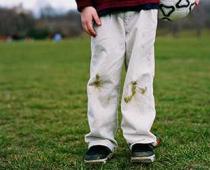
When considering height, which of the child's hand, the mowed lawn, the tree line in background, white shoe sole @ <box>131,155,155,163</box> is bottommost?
the tree line in background

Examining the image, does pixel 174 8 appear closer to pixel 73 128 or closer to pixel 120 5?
pixel 120 5


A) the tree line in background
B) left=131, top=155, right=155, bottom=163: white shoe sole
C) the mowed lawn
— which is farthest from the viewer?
the tree line in background

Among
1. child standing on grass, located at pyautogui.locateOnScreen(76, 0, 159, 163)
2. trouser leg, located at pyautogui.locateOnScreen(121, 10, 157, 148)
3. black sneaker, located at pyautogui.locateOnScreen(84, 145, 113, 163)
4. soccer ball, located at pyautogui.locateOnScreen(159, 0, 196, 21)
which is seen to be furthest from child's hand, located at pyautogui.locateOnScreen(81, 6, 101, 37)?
black sneaker, located at pyautogui.locateOnScreen(84, 145, 113, 163)

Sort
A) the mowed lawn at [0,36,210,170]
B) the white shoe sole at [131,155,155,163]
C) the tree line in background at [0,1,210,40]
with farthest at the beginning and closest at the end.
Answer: the tree line in background at [0,1,210,40] → the mowed lawn at [0,36,210,170] → the white shoe sole at [131,155,155,163]

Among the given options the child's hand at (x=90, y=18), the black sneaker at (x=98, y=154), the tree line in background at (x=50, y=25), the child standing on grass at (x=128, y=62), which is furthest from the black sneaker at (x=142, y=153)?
the tree line in background at (x=50, y=25)

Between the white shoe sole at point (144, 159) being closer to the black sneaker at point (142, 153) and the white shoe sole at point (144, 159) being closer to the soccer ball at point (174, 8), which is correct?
the black sneaker at point (142, 153)

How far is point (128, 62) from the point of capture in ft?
10.7

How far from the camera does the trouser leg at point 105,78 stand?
3.18m

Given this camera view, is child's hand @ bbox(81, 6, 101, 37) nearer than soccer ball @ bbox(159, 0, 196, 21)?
Yes

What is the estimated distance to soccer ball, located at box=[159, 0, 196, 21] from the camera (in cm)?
335

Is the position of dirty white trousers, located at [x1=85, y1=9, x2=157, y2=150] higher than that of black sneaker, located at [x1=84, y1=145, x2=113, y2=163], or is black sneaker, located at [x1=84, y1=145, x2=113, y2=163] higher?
dirty white trousers, located at [x1=85, y1=9, x2=157, y2=150]

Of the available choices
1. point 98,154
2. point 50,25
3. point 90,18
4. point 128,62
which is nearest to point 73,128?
point 98,154

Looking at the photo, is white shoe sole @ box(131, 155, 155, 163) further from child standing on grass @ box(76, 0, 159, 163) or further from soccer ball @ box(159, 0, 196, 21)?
soccer ball @ box(159, 0, 196, 21)

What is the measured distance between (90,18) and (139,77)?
457mm
